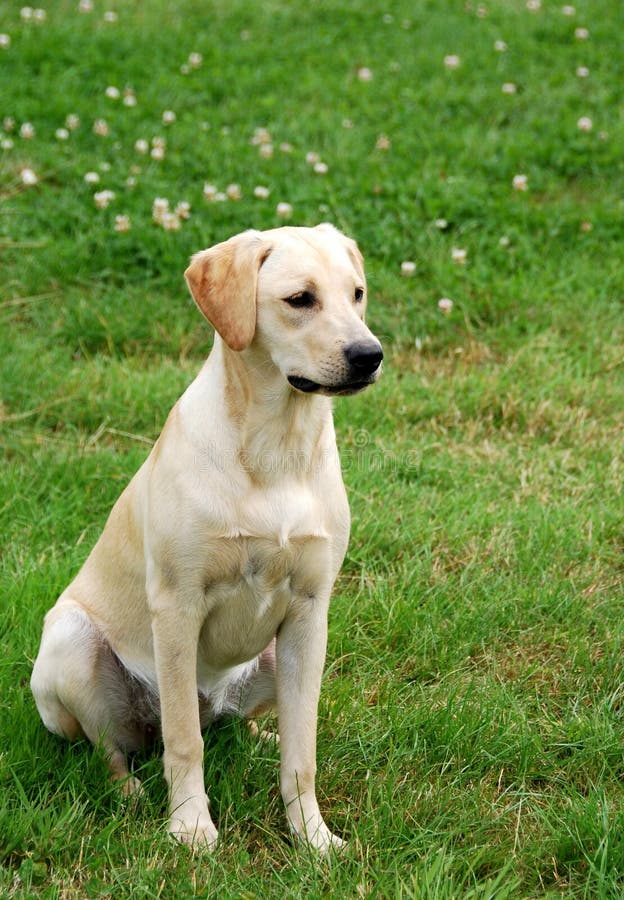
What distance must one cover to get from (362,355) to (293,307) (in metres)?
0.22

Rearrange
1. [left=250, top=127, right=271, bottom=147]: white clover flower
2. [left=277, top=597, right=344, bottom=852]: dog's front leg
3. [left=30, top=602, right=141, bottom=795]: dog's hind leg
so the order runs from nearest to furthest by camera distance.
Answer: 1. [left=277, top=597, right=344, bottom=852]: dog's front leg
2. [left=30, top=602, right=141, bottom=795]: dog's hind leg
3. [left=250, top=127, right=271, bottom=147]: white clover flower

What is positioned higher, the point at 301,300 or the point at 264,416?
the point at 301,300

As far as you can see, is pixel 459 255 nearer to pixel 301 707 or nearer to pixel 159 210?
pixel 159 210

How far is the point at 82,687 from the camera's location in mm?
2936

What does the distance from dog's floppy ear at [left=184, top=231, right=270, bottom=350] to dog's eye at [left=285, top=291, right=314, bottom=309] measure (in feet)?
0.29

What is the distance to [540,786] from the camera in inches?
117

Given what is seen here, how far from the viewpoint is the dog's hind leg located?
293 cm

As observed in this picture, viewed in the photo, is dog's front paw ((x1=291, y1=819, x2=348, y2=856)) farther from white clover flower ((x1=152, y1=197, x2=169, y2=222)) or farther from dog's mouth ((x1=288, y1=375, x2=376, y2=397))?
white clover flower ((x1=152, y1=197, x2=169, y2=222))

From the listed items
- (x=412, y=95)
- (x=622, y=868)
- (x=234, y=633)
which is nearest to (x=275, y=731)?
(x=234, y=633)

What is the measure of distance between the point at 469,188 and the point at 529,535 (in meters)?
2.98

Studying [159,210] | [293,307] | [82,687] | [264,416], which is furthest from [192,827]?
[159,210]

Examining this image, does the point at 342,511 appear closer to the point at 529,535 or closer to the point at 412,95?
the point at 529,535

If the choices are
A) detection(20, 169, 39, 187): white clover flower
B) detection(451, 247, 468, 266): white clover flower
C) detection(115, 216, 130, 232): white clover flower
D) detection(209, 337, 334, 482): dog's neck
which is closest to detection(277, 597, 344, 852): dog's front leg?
detection(209, 337, 334, 482): dog's neck

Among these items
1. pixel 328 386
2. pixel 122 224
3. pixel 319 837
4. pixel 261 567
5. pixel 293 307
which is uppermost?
pixel 293 307
